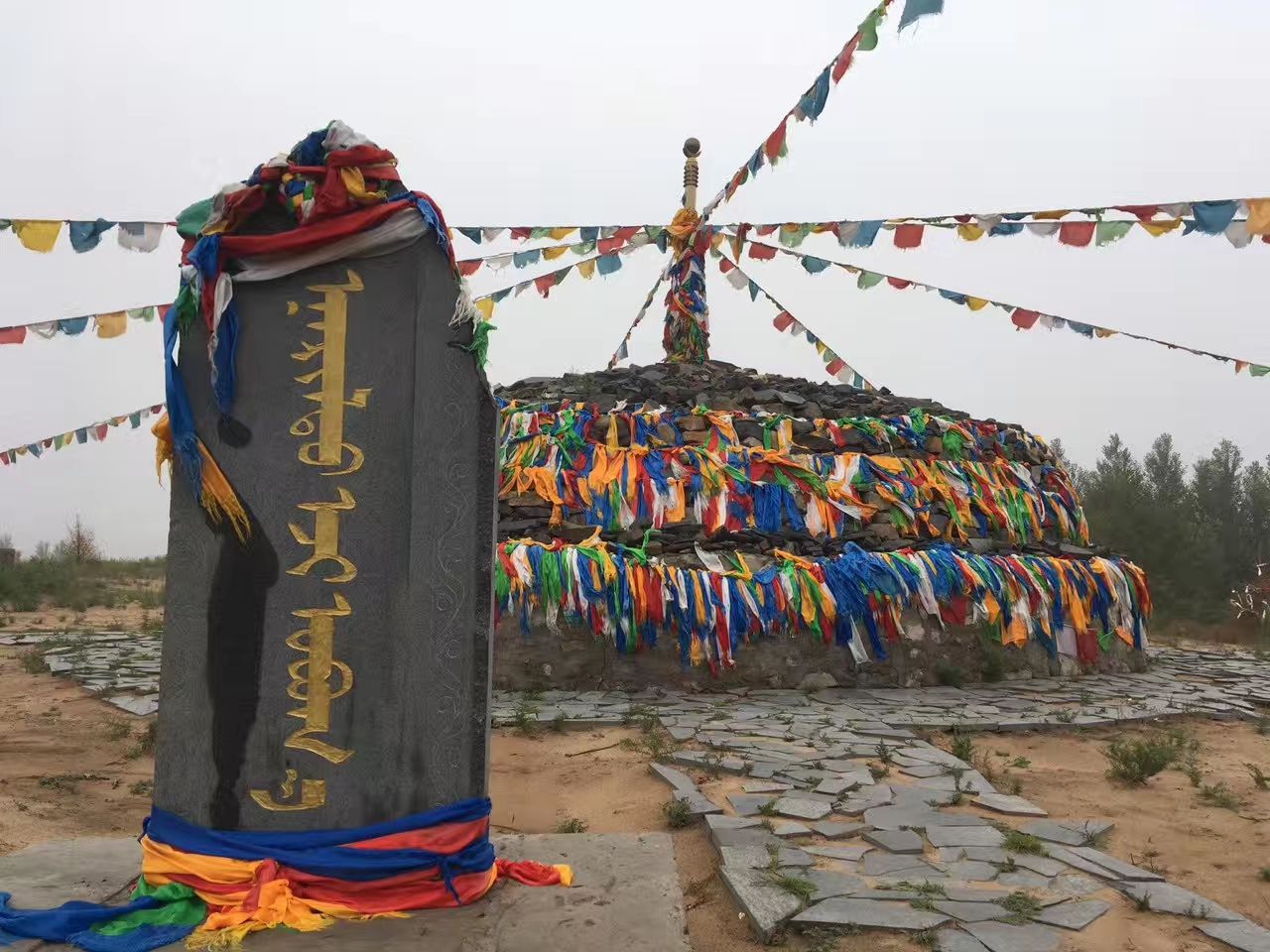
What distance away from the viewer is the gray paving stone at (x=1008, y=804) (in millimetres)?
4465

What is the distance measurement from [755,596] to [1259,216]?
15.9 ft

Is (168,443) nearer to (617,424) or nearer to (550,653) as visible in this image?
(550,653)

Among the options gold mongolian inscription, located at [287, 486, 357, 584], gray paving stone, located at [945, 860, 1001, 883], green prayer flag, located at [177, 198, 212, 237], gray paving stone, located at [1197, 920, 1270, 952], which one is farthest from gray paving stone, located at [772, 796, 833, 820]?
green prayer flag, located at [177, 198, 212, 237]

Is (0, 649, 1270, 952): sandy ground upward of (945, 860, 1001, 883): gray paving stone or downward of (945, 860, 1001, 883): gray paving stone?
downward

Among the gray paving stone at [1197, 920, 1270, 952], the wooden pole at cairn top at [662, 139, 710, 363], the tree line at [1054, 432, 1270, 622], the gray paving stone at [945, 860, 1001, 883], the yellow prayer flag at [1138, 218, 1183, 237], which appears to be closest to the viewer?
the gray paving stone at [1197, 920, 1270, 952]

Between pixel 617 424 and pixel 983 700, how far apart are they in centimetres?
456

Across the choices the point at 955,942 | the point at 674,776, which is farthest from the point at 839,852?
the point at 674,776

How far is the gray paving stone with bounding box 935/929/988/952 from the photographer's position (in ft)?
9.38

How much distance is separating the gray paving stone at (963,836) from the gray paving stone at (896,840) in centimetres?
9

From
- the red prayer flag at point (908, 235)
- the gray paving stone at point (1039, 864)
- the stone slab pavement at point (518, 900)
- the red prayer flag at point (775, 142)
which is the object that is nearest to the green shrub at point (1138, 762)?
the gray paving stone at point (1039, 864)

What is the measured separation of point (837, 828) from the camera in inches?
163

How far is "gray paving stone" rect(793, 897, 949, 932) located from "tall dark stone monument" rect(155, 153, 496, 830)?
1.29m

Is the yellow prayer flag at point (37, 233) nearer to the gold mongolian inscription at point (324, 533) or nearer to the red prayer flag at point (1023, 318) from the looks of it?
the gold mongolian inscription at point (324, 533)

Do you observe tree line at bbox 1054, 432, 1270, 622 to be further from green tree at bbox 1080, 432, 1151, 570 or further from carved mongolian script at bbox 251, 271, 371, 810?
carved mongolian script at bbox 251, 271, 371, 810
